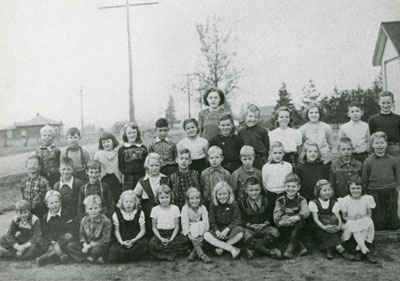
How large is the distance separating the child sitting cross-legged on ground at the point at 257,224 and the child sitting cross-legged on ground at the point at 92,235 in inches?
55.8

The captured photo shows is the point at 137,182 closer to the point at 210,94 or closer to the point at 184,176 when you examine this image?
the point at 184,176

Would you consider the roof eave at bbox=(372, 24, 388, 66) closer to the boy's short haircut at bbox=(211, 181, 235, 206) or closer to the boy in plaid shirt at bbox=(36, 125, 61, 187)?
the boy's short haircut at bbox=(211, 181, 235, 206)

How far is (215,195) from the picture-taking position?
3.98m

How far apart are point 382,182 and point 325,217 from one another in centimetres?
84

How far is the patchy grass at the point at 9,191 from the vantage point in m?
6.89

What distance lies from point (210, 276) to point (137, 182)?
1.55 metres

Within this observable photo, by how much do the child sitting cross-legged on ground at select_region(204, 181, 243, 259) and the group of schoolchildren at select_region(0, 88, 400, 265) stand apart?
10 millimetres

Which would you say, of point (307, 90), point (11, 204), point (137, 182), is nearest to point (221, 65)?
point (11, 204)

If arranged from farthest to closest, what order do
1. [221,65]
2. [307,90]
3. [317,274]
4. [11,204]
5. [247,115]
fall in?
[307,90] < [221,65] < [11,204] < [247,115] < [317,274]

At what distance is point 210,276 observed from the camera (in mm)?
3277

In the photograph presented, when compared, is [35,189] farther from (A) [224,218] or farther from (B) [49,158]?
(A) [224,218]

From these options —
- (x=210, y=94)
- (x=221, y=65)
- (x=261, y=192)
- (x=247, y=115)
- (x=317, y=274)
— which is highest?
(x=221, y=65)

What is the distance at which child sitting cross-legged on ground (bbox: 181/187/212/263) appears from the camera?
3.81 meters

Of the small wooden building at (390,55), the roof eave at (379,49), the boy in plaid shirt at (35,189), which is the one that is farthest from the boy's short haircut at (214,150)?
the roof eave at (379,49)
